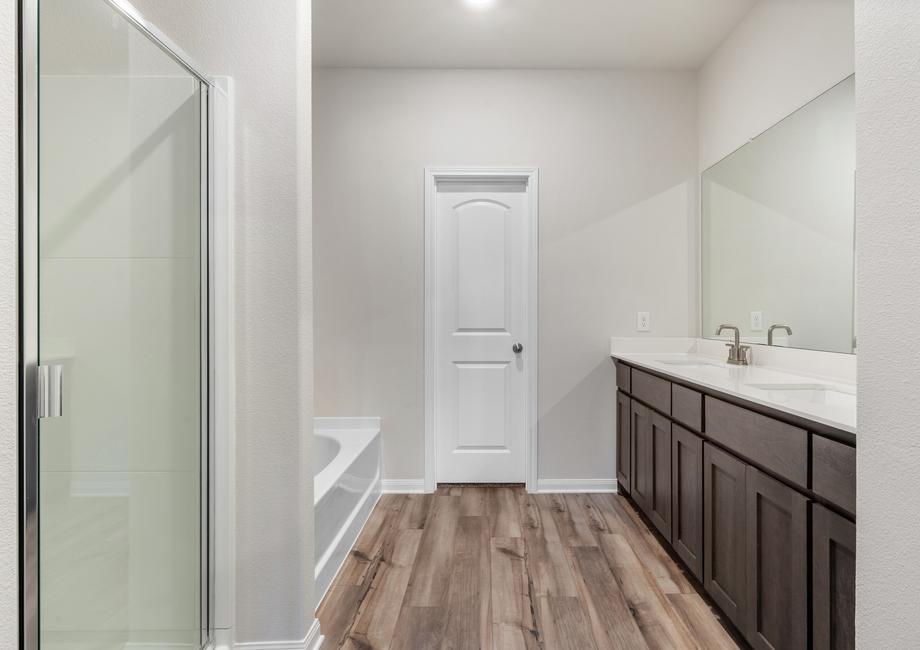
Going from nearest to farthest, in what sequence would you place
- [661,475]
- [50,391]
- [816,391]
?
[50,391]
[816,391]
[661,475]

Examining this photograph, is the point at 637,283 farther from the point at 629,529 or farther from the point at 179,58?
the point at 179,58

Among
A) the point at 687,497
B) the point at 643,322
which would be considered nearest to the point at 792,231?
the point at 643,322

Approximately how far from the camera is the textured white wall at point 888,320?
2.94ft

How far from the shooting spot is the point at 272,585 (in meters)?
1.68

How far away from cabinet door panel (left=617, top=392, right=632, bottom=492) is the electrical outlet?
0.43 metres

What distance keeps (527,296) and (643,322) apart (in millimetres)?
731

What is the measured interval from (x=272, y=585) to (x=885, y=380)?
65.0 inches

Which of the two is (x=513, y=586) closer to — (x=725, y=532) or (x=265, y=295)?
(x=725, y=532)

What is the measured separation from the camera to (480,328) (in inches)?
137

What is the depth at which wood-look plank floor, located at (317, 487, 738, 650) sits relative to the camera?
185 centimetres

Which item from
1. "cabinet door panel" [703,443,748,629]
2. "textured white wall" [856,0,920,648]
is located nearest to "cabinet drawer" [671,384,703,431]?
"cabinet door panel" [703,443,748,629]

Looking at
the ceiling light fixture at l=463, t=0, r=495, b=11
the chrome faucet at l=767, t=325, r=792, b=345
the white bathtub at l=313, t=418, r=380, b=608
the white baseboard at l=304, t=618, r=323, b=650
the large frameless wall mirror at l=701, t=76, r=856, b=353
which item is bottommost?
the white baseboard at l=304, t=618, r=323, b=650

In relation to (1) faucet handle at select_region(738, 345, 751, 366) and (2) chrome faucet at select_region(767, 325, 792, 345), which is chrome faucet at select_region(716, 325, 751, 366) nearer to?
(1) faucet handle at select_region(738, 345, 751, 366)

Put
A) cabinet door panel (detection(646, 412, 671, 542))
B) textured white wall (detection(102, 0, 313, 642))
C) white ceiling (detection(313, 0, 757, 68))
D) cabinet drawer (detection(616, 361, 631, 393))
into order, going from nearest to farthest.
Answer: textured white wall (detection(102, 0, 313, 642)) → cabinet door panel (detection(646, 412, 671, 542)) → white ceiling (detection(313, 0, 757, 68)) → cabinet drawer (detection(616, 361, 631, 393))
